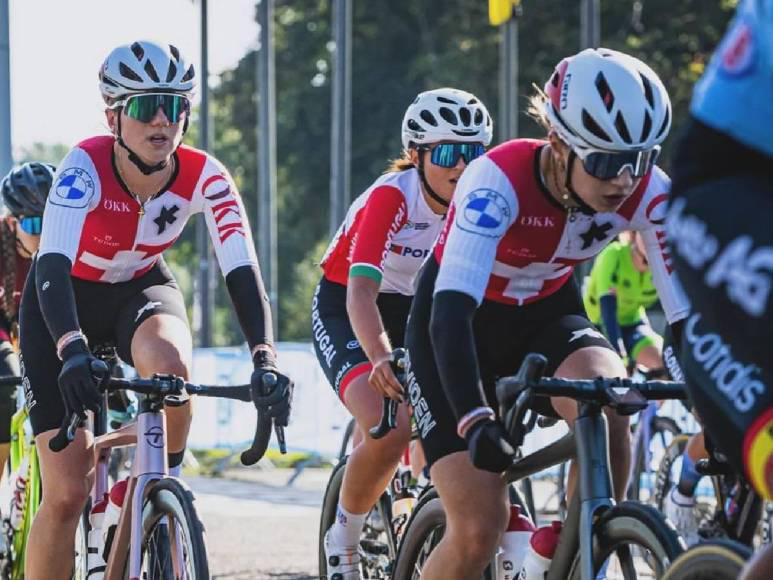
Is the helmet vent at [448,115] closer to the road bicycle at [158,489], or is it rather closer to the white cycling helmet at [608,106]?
the road bicycle at [158,489]

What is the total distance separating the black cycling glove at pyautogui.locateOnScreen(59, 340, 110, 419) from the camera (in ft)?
19.0

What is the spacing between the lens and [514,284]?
594 cm

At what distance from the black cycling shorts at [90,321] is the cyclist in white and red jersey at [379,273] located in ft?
2.39

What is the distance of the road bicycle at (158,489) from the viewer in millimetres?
5824

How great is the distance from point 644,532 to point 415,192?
9.84 feet

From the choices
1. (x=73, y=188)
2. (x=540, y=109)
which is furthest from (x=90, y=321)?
(x=540, y=109)

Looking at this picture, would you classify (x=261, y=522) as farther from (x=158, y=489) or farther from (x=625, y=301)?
(x=158, y=489)

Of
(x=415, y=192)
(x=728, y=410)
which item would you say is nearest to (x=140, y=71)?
(x=415, y=192)

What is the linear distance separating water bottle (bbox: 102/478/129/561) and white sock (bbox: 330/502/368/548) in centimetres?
116

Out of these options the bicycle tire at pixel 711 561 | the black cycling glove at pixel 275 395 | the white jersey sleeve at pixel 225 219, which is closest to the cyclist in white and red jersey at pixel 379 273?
the white jersey sleeve at pixel 225 219

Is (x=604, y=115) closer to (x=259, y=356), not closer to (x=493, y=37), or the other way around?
(x=259, y=356)

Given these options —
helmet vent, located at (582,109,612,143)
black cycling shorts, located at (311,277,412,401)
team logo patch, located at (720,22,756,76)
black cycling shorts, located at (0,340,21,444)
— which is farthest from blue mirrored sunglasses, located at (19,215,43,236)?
team logo patch, located at (720,22,756,76)

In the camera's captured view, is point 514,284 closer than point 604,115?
No

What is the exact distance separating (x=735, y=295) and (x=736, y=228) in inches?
5.0
